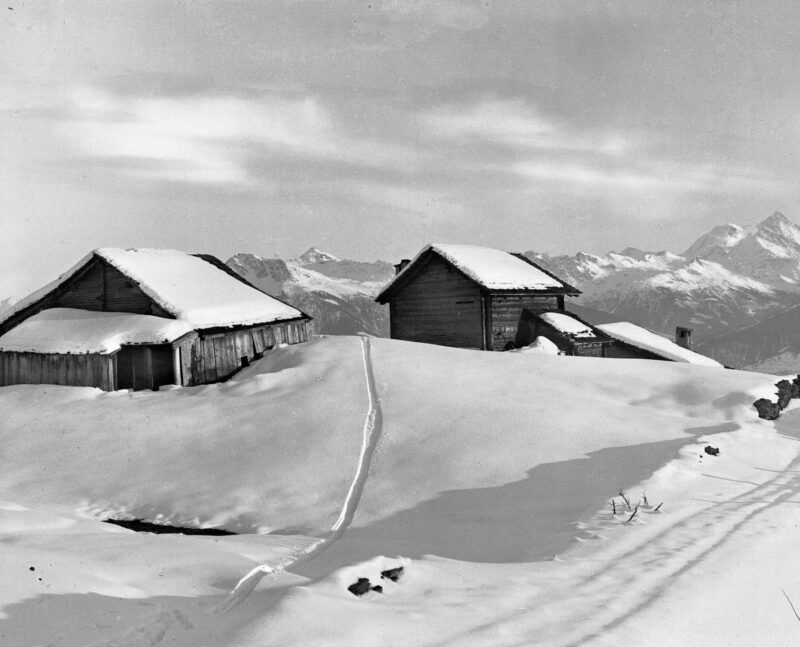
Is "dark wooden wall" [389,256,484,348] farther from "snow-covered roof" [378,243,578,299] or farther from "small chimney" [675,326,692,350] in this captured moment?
"small chimney" [675,326,692,350]

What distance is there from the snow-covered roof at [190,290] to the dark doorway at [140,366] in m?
1.53

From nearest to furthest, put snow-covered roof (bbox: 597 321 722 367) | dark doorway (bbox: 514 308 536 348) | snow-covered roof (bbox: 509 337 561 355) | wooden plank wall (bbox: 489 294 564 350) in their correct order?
snow-covered roof (bbox: 509 337 561 355)
wooden plank wall (bbox: 489 294 564 350)
dark doorway (bbox: 514 308 536 348)
snow-covered roof (bbox: 597 321 722 367)

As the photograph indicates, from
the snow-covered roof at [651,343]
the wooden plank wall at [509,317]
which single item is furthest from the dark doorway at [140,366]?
the snow-covered roof at [651,343]

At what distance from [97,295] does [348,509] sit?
→ 1769cm

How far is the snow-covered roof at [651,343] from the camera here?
31.6m

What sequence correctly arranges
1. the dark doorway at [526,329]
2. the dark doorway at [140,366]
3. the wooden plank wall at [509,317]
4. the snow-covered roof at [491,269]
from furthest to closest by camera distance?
the dark doorway at [526,329], the snow-covered roof at [491,269], the wooden plank wall at [509,317], the dark doorway at [140,366]

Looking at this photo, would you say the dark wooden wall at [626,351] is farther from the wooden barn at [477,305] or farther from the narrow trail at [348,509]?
the narrow trail at [348,509]

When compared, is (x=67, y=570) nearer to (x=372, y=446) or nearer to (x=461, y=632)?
(x=461, y=632)

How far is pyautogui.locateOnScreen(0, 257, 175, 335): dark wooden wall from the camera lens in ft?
78.5

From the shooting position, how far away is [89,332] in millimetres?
22406

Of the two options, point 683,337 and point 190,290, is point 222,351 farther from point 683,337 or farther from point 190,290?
point 683,337

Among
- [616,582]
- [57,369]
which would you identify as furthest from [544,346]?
[616,582]

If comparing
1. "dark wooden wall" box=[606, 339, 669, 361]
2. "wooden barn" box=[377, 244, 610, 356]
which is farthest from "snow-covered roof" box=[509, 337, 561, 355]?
"dark wooden wall" box=[606, 339, 669, 361]

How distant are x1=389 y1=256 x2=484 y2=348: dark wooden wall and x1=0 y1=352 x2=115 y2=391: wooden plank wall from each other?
13.5 meters
